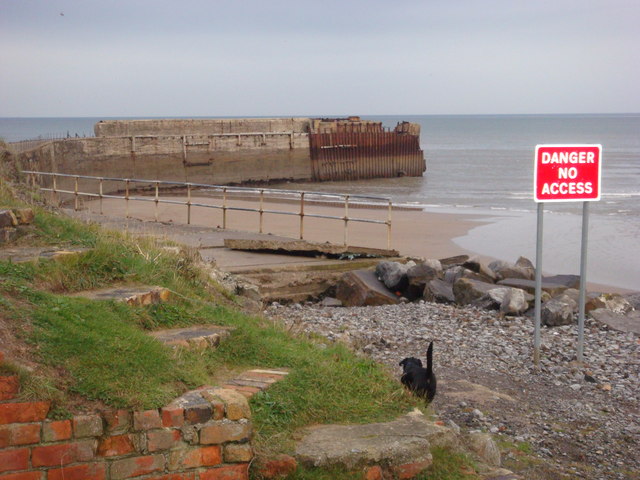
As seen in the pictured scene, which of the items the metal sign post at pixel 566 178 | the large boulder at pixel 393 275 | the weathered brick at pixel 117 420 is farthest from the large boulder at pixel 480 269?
the weathered brick at pixel 117 420

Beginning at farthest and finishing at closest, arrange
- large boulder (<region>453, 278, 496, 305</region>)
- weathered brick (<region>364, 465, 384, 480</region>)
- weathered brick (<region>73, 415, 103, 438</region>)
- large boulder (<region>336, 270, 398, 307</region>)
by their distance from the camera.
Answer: large boulder (<region>336, 270, 398, 307</region>)
large boulder (<region>453, 278, 496, 305</region>)
weathered brick (<region>364, 465, 384, 480</region>)
weathered brick (<region>73, 415, 103, 438</region>)

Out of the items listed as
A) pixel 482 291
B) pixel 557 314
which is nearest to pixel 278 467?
pixel 557 314

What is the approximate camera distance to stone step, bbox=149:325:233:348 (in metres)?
4.84

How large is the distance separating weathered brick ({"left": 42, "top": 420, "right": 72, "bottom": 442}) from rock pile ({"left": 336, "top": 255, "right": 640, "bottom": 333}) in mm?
7680

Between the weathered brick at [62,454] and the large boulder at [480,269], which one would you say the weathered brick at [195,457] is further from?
the large boulder at [480,269]

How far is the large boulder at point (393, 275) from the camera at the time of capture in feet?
39.3

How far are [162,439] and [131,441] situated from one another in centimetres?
14

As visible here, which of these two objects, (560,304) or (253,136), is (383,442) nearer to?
(560,304)

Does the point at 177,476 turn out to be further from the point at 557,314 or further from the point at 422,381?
the point at 557,314

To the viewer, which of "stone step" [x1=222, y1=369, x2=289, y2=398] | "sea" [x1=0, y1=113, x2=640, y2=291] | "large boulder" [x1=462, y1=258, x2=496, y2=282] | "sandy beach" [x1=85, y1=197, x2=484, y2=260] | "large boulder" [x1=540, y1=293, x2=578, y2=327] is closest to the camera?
"stone step" [x1=222, y1=369, x2=289, y2=398]

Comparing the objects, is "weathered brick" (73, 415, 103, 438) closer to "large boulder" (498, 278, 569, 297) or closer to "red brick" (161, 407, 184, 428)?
"red brick" (161, 407, 184, 428)

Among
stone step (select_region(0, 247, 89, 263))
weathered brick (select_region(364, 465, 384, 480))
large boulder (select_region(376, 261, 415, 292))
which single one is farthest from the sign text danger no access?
weathered brick (select_region(364, 465, 384, 480))

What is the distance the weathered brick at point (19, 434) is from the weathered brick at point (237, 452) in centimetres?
86

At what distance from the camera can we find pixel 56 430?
351 cm
